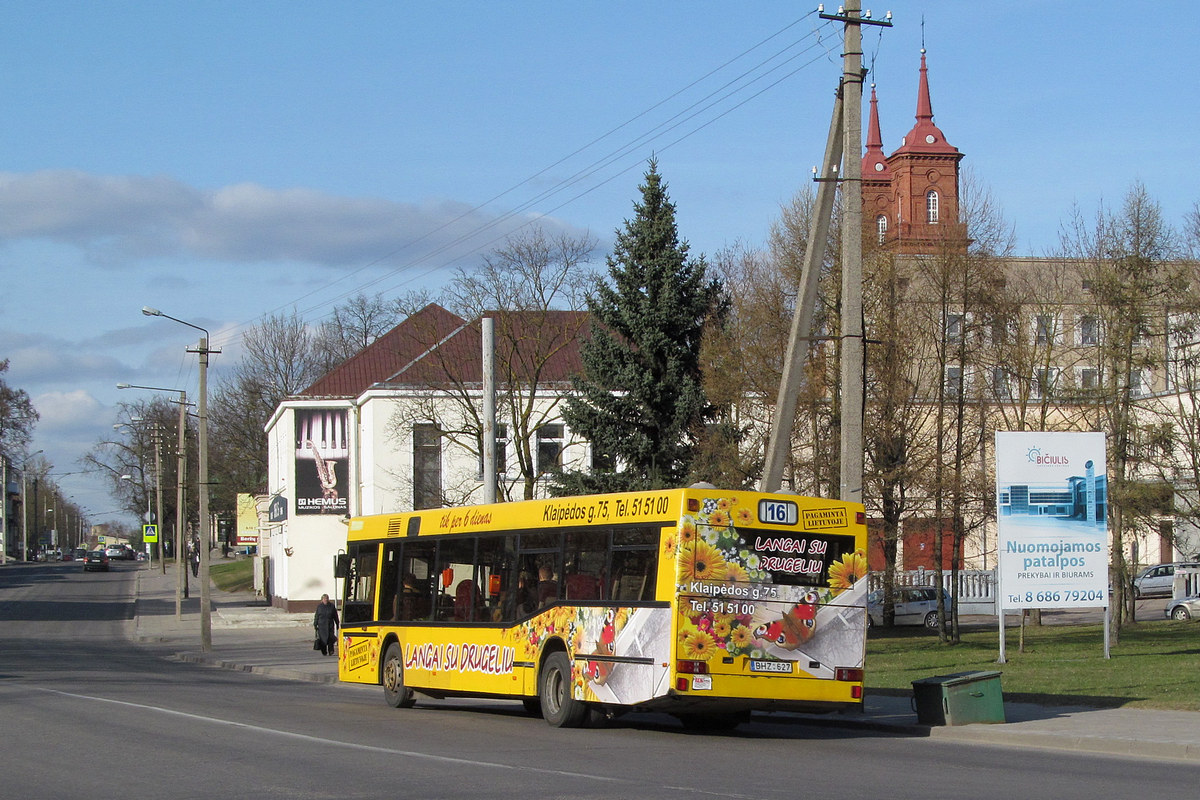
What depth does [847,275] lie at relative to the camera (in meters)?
18.6

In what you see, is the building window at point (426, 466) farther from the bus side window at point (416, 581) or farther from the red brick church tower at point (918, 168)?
the red brick church tower at point (918, 168)

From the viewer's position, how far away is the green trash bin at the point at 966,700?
15.7 m

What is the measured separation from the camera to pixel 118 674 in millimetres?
30062

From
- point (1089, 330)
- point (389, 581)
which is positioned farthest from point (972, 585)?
point (389, 581)

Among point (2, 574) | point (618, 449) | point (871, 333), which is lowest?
point (2, 574)

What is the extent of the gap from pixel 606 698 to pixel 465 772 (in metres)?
4.09

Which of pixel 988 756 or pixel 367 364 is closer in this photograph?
pixel 988 756

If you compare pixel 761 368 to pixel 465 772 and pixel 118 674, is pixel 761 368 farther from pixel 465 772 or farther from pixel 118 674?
pixel 465 772

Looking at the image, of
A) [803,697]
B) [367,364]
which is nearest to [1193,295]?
[803,697]

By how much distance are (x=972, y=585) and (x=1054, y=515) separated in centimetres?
2818

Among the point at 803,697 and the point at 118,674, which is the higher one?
the point at 803,697

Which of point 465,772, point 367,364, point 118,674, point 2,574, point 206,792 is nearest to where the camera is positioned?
point 206,792

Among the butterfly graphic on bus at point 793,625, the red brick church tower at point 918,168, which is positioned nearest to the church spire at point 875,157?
the red brick church tower at point 918,168

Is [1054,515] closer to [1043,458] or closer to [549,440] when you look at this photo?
[1043,458]
